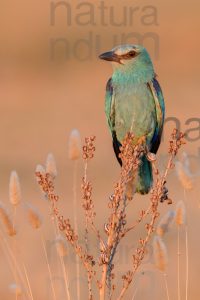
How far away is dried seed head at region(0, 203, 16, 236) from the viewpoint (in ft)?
15.9

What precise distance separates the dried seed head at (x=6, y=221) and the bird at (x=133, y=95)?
143cm

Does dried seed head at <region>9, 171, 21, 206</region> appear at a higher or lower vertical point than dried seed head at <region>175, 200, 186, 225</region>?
higher

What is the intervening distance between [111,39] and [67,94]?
7.82 ft

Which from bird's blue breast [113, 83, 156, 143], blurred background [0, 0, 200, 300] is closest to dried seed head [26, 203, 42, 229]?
bird's blue breast [113, 83, 156, 143]

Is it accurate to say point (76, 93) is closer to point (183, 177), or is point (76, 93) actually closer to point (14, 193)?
point (183, 177)

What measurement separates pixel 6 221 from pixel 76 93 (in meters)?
14.4

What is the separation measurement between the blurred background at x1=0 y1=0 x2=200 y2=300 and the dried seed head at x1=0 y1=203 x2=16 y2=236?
7.35 feet

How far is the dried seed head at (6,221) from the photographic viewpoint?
4.85 m

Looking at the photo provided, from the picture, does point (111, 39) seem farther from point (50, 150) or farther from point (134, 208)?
point (134, 208)

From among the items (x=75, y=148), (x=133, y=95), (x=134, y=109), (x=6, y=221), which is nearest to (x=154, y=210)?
(x=75, y=148)

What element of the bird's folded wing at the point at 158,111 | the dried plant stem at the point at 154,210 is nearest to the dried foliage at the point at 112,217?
the dried plant stem at the point at 154,210

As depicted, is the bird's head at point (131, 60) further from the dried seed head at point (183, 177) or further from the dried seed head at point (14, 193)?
the dried seed head at point (14, 193)

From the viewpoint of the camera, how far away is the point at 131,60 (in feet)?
20.9

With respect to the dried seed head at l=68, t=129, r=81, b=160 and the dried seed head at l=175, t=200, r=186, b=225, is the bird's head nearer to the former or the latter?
the dried seed head at l=68, t=129, r=81, b=160
